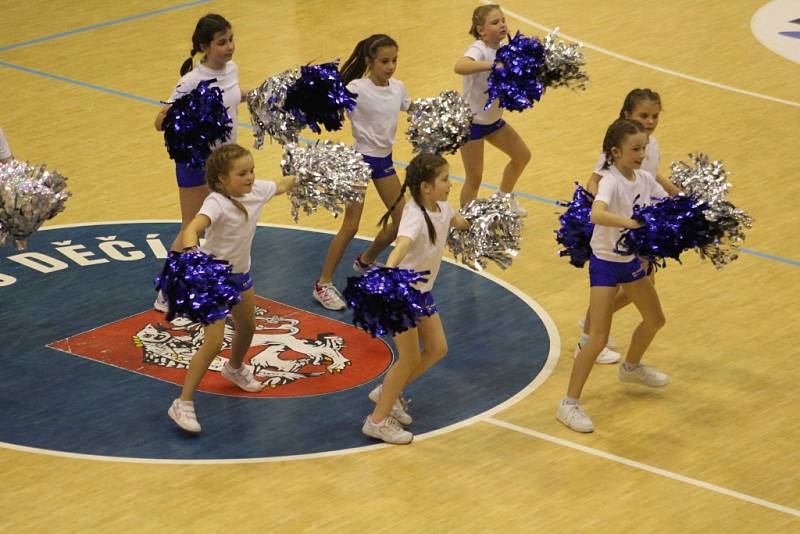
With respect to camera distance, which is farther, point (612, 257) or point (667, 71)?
point (667, 71)

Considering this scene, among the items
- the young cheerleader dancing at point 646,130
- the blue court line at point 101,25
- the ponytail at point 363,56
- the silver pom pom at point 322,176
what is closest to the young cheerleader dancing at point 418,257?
the silver pom pom at point 322,176

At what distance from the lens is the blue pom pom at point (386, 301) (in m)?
5.99

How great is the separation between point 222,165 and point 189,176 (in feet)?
3.98

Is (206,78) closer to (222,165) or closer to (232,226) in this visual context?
(222,165)

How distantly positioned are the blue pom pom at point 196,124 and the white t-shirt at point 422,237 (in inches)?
56.7

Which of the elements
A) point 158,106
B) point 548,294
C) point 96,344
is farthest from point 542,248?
point 158,106

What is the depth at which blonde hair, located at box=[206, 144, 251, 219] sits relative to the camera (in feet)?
21.1

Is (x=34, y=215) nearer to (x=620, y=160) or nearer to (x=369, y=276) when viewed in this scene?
(x=369, y=276)

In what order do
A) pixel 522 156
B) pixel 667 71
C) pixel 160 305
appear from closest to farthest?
pixel 160 305, pixel 522 156, pixel 667 71

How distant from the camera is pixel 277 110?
743 centimetres

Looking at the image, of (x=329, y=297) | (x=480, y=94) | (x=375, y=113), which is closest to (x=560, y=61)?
(x=480, y=94)

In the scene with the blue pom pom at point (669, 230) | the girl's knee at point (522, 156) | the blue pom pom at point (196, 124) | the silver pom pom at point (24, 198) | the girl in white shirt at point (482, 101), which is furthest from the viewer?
the girl's knee at point (522, 156)

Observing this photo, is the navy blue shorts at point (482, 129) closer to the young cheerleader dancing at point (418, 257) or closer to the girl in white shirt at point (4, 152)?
the young cheerleader dancing at point (418, 257)

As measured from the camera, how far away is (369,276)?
19.9ft
